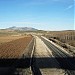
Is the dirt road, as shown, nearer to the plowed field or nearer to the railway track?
the railway track

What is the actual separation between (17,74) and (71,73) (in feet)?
13.8

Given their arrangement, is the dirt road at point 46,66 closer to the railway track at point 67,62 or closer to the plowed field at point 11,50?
the railway track at point 67,62

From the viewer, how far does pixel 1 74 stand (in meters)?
16.5

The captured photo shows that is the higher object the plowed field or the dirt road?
the dirt road

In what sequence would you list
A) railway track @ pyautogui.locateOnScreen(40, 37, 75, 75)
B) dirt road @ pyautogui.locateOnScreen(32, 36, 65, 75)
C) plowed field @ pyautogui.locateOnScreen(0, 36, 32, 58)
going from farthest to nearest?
plowed field @ pyautogui.locateOnScreen(0, 36, 32, 58) < railway track @ pyautogui.locateOnScreen(40, 37, 75, 75) < dirt road @ pyautogui.locateOnScreen(32, 36, 65, 75)

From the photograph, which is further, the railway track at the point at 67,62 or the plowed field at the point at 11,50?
the plowed field at the point at 11,50

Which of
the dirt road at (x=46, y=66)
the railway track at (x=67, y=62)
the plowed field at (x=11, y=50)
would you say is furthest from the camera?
the plowed field at (x=11, y=50)

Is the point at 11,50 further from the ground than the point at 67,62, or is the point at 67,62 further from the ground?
the point at 67,62

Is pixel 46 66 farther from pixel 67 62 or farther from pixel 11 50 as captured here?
pixel 11 50

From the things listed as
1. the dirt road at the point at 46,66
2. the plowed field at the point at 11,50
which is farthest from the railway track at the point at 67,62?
the plowed field at the point at 11,50

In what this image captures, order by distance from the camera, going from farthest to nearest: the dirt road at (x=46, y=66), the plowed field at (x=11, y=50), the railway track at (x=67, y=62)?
the plowed field at (x=11, y=50)
the railway track at (x=67, y=62)
the dirt road at (x=46, y=66)

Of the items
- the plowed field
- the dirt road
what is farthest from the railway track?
the plowed field

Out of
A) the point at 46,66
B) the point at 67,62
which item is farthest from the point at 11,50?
the point at 46,66

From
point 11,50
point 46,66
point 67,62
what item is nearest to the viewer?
point 46,66
